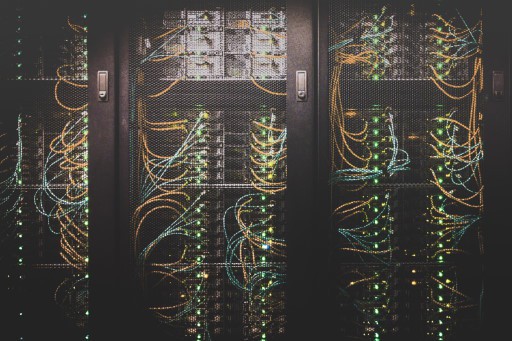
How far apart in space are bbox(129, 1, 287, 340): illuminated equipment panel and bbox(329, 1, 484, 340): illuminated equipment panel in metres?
0.32

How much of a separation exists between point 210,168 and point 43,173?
2.83 feet

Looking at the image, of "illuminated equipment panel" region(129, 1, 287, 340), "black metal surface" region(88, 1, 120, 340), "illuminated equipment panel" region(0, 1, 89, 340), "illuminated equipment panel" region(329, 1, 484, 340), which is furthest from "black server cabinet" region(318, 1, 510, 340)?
"illuminated equipment panel" region(0, 1, 89, 340)

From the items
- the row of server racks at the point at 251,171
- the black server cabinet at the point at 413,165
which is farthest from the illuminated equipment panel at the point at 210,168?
the black server cabinet at the point at 413,165

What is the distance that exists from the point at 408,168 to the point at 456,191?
268 millimetres

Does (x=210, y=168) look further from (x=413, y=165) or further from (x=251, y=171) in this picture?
(x=413, y=165)

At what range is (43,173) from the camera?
196 cm

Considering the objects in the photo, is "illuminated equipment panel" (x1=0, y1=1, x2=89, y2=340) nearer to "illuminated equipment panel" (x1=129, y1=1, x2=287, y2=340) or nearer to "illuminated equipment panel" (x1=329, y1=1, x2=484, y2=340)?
"illuminated equipment panel" (x1=129, y1=1, x2=287, y2=340)

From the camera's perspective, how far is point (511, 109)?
1.90 metres

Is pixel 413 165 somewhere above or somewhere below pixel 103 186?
above

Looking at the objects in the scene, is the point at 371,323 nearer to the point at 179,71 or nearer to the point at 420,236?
the point at 420,236

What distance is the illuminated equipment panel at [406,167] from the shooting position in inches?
75.1

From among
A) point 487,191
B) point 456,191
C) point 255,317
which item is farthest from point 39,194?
point 487,191

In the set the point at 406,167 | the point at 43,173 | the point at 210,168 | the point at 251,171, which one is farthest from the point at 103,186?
the point at 406,167

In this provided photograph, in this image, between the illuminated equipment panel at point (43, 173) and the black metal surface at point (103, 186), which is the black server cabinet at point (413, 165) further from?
the illuminated equipment panel at point (43, 173)
